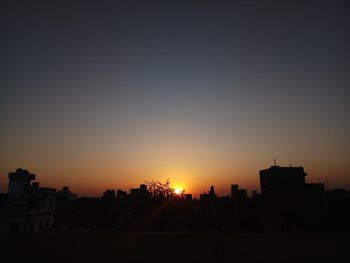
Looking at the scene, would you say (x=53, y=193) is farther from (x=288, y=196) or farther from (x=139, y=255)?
(x=139, y=255)

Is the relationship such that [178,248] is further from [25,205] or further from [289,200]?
[289,200]

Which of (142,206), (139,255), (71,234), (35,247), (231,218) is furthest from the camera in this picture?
(231,218)

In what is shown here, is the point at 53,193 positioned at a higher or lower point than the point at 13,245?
higher

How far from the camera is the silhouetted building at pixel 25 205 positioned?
1250 inches

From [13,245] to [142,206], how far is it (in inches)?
902

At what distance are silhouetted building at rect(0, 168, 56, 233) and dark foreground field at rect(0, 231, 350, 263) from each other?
88.1ft

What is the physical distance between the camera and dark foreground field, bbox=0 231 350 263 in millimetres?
6711

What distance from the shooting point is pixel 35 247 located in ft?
25.0

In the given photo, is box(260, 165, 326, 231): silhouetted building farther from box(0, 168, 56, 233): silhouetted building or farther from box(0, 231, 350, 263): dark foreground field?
box(0, 231, 350, 263): dark foreground field

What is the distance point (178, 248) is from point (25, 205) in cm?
3354

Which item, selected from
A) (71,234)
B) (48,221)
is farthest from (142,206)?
(71,234)

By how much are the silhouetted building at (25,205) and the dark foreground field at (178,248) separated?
26.8 metres

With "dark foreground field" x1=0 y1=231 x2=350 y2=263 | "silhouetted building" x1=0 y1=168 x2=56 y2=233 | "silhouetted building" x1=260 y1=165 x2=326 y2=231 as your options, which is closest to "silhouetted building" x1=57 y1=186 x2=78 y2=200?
"silhouetted building" x1=0 y1=168 x2=56 y2=233

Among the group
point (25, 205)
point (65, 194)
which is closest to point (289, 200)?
point (25, 205)
